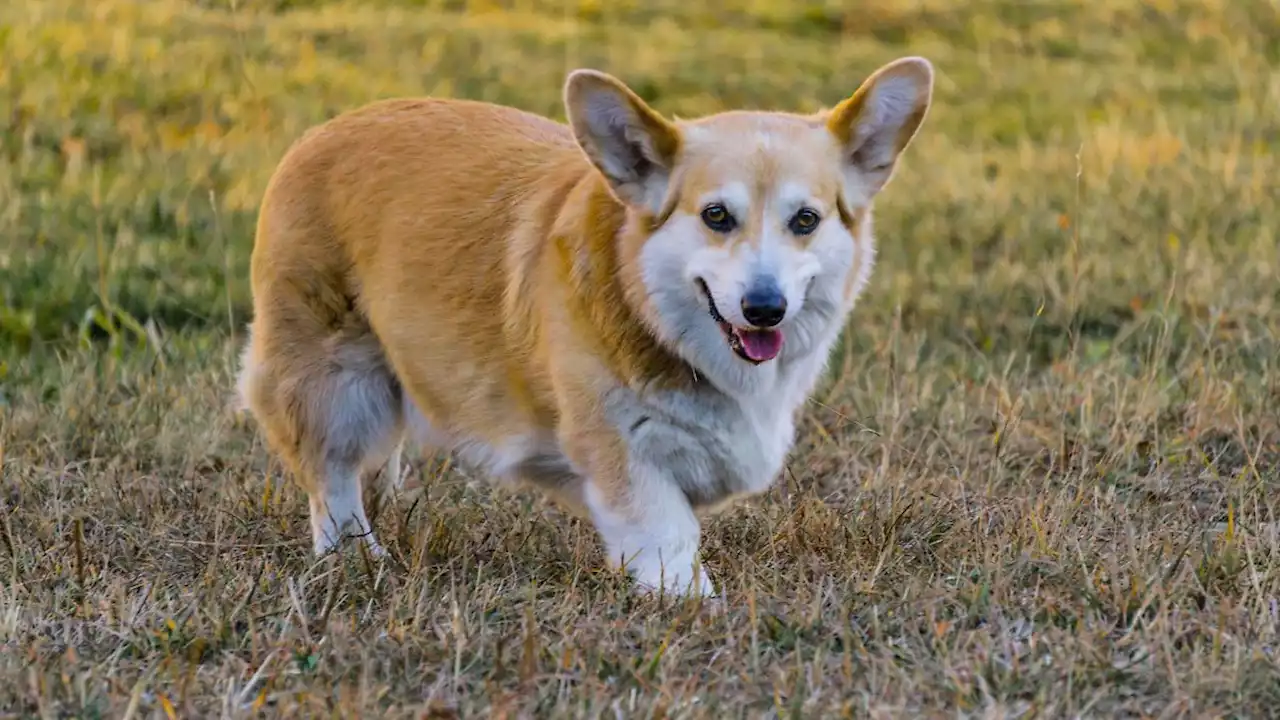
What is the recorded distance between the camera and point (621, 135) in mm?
3926

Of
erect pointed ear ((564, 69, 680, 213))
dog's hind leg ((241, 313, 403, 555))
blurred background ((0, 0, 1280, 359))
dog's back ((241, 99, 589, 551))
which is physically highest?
erect pointed ear ((564, 69, 680, 213))

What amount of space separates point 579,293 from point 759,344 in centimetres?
47

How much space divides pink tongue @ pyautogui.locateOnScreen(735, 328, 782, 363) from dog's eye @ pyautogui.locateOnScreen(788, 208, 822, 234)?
253 mm

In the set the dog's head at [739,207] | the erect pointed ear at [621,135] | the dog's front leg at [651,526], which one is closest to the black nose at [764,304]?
the dog's head at [739,207]

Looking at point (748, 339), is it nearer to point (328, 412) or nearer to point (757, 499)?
point (757, 499)

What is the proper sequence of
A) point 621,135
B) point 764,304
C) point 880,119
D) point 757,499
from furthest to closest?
point 757,499 < point 880,119 < point 621,135 < point 764,304

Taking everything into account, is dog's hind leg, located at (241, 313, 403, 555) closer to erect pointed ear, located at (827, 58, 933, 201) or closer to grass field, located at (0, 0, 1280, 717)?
grass field, located at (0, 0, 1280, 717)

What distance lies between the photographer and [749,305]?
365 centimetres

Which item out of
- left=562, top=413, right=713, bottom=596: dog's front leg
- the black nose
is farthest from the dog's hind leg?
the black nose

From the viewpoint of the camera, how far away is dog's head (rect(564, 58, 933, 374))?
12.3 ft

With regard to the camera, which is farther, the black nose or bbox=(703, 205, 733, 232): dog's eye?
bbox=(703, 205, 733, 232): dog's eye

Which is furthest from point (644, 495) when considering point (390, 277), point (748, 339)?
point (390, 277)

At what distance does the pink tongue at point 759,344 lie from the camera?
3.83m

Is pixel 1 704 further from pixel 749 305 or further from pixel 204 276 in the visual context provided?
pixel 204 276
